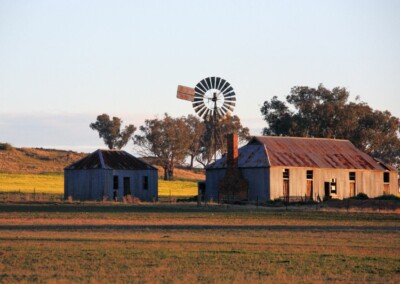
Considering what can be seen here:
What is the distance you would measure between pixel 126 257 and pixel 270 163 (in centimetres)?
4445

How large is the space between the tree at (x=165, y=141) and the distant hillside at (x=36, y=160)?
9.82 ft

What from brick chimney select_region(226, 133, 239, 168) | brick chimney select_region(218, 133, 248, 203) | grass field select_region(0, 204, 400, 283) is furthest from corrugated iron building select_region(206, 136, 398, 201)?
grass field select_region(0, 204, 400, 283)

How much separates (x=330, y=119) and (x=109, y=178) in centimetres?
4081

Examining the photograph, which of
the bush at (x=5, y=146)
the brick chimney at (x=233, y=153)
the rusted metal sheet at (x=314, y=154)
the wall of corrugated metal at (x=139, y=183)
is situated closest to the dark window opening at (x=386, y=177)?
the rusted metal sheet at (x=314, y=154)

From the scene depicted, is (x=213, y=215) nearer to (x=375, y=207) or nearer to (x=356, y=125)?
(x=375, y=207)

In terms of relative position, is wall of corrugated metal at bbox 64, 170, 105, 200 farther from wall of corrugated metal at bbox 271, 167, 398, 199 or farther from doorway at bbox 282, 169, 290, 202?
doorway at bbox 282, 169, 290, 202

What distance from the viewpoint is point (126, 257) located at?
83.4 feet

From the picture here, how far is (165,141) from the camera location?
13638 centimetres

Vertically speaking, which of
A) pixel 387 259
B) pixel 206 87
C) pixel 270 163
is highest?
pixel 206 87

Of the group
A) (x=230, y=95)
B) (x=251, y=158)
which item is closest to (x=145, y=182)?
(x=251, y=158)

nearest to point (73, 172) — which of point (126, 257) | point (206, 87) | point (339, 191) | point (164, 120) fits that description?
point (206, 87)

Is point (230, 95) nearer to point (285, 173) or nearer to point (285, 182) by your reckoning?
point (285, 173)

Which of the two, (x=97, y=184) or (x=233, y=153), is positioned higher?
(x=233, y=153)

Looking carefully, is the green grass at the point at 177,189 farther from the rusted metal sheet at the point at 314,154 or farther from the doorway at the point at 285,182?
the doorway at the point at 285,182
